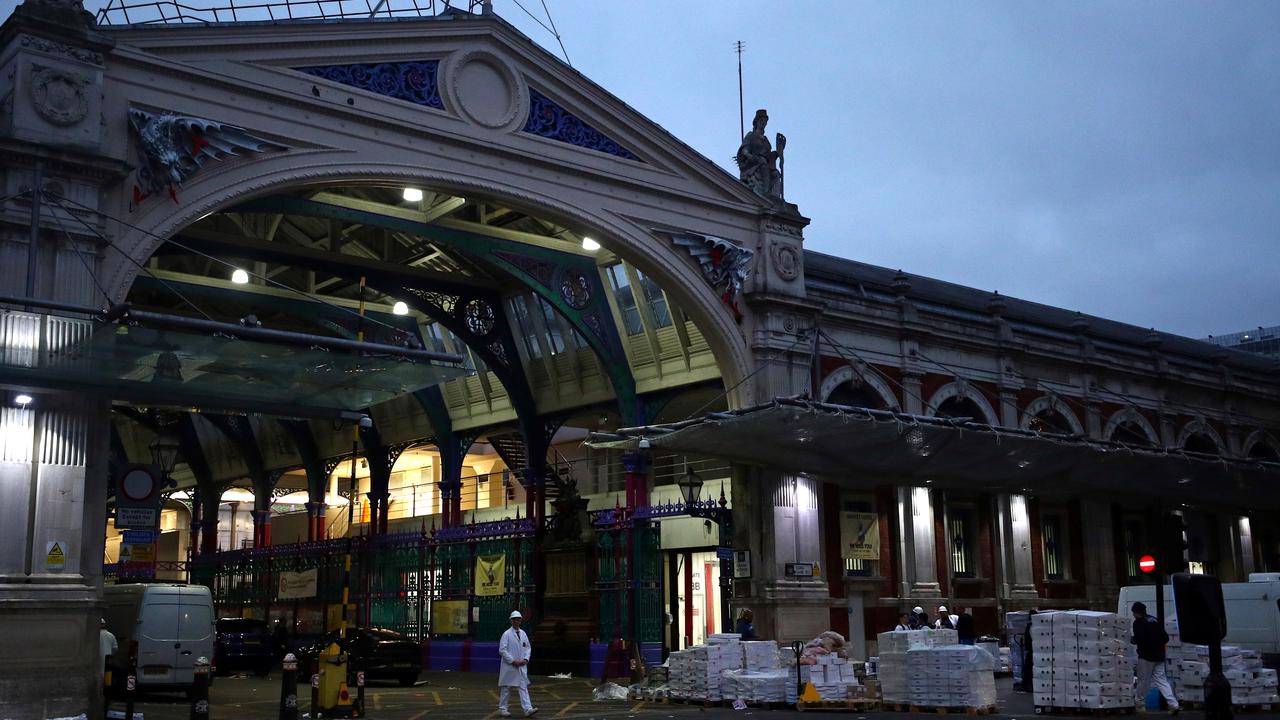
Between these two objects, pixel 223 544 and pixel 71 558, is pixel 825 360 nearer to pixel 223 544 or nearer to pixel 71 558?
pixel 71 558

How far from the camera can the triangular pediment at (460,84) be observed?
22000 mm

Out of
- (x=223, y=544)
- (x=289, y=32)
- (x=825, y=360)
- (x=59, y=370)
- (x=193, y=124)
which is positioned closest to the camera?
(x=59, y=370)

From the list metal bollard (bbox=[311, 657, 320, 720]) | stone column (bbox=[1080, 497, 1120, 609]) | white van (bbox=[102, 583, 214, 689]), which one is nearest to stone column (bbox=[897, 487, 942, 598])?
stone column (bbox=[1080, 497, 1120, 609])

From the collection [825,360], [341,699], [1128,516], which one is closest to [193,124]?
[341,699]

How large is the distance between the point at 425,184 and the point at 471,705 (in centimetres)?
933

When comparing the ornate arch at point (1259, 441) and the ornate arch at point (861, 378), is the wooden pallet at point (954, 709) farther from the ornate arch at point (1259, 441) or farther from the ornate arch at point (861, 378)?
the ornate arch at point (1259, 441)

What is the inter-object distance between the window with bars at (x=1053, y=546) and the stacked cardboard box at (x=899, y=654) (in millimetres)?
15562

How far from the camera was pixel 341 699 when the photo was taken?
18.9 m

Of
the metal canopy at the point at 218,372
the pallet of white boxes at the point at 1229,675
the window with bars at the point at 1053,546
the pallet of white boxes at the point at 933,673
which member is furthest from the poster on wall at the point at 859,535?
the metal canopy at the point at 218,372

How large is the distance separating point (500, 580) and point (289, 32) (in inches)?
607

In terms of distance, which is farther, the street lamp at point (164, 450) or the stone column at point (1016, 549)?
the stone column at point (1016, 549)

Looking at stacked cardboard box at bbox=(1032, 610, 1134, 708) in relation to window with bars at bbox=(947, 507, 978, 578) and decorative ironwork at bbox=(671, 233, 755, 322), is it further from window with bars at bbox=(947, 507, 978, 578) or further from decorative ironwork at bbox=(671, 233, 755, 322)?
window with bars at bbox=(947, 507, 978, 578)

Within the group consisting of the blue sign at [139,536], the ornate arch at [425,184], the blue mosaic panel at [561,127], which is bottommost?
the blue sign at [139,536]

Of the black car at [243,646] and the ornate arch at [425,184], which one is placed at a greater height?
the ornate arch at [425,184]
